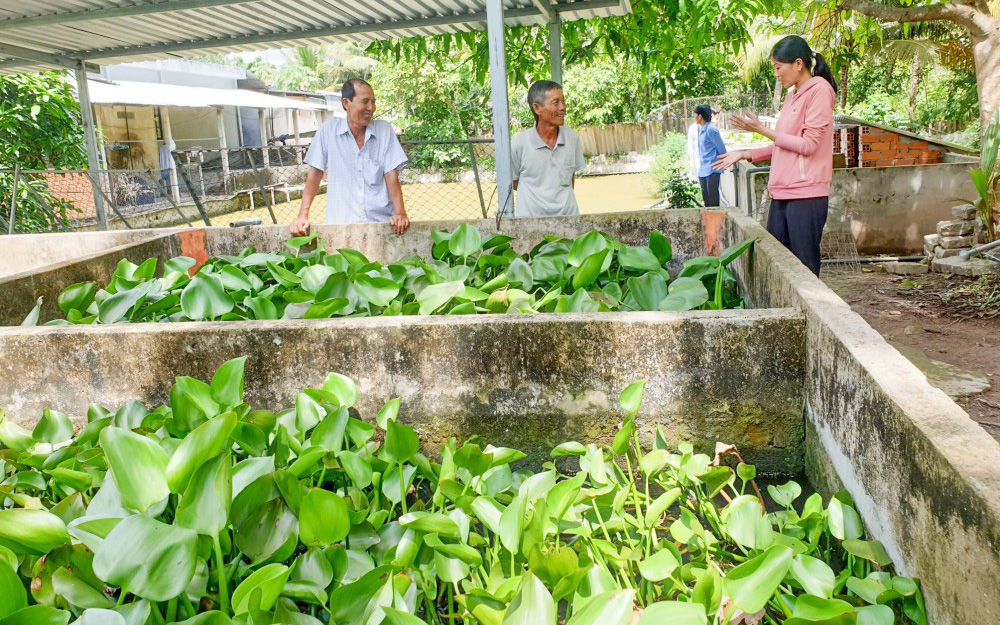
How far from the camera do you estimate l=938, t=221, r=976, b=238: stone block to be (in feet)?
20.5

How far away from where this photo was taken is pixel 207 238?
4.00 metres

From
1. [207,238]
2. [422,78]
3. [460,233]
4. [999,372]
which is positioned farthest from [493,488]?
[422,78]

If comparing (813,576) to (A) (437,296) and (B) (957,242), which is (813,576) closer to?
(A) (437,296)

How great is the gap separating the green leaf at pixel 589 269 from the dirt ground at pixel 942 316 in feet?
6.38

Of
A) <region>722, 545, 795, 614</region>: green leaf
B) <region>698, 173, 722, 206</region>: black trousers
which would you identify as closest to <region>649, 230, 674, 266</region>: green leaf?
<region>722, 545, 795, 614</region>: green leaf

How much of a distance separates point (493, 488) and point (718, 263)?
1.33 meters

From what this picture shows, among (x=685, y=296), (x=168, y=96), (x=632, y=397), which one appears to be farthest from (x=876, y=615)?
(x=168, y=96)

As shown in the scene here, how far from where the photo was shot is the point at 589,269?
2.62 m

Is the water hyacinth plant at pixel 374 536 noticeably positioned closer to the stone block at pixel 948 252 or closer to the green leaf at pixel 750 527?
the green leaf at pixel 750 527

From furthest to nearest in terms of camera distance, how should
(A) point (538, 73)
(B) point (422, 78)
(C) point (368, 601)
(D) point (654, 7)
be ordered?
(B) point (422, 78)
(A) point (538, 73)
(D) point (654, 7)
(C) point (368, 601)

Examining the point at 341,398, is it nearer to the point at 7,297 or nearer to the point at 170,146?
the point at 7,297

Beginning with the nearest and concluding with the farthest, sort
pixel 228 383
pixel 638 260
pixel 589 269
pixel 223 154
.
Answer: pixel 228 383 → pixel 589 269 → pixel 638 260 → pixel 223 154

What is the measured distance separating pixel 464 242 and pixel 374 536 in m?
1.72

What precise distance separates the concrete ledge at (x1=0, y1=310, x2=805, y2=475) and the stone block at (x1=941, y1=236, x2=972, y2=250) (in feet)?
17.2
